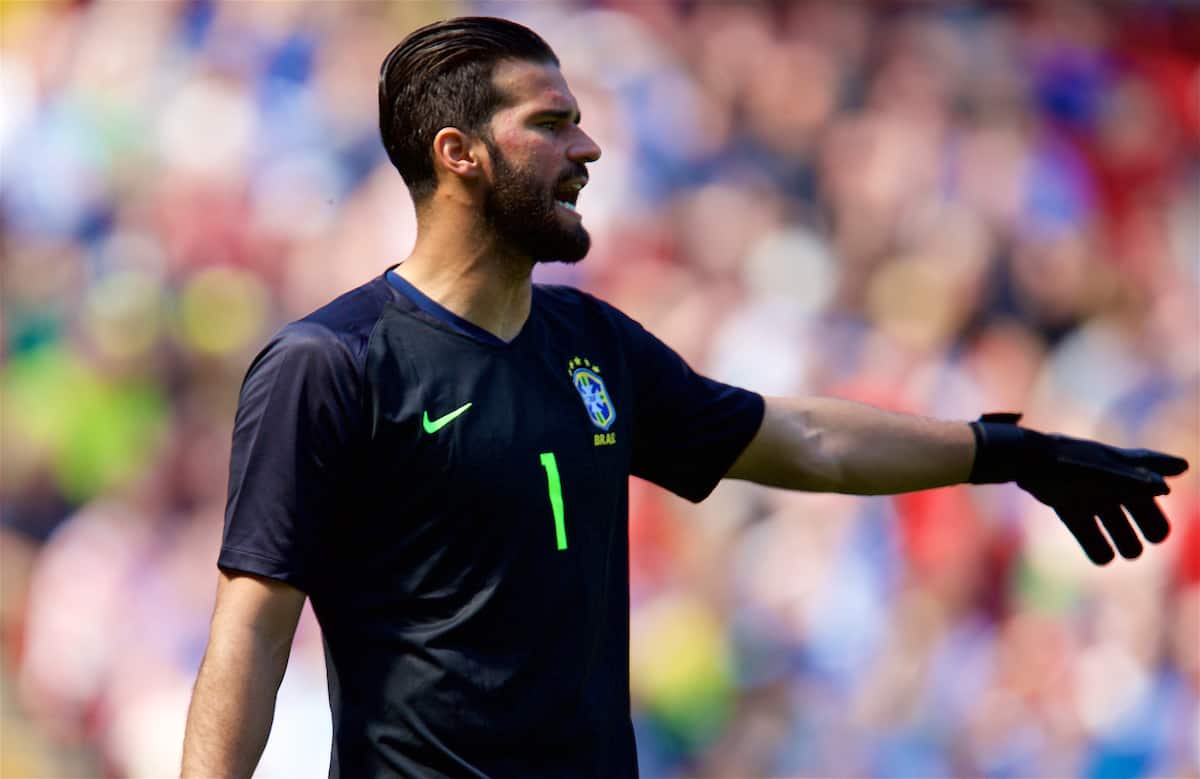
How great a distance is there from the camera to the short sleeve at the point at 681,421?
2.61m

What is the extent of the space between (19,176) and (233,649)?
2.78 m

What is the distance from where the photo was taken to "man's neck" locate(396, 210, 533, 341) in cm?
235

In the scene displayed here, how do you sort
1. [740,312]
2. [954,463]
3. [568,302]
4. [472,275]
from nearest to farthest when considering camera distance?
[472,275] → [568,302] → [954,463] → [740,312]

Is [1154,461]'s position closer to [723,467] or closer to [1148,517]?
[1148,517]

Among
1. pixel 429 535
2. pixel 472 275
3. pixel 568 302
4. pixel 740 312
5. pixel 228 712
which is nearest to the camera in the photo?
pixel 228 712

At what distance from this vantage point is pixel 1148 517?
111 inches

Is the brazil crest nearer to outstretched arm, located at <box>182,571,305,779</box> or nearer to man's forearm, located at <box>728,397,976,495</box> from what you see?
man's forearm, located at <box>728,397,976,495</box>

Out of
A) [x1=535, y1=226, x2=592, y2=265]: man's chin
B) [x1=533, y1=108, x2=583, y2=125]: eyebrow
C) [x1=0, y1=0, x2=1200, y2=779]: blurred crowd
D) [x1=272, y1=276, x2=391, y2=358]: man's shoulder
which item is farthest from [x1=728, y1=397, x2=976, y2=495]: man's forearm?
[x1=0, y1=0, x2=1200, y2=779]: blurred crowd

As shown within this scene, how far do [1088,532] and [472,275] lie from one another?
119 cm

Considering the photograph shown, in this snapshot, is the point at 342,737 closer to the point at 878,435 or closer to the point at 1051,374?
the point at 878,435

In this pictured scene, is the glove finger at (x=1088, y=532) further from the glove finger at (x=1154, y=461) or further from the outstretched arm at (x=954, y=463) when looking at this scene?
the glove finger at (x=1154, y=461)

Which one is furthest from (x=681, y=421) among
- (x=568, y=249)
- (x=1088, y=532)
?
(x=1088, y=532)

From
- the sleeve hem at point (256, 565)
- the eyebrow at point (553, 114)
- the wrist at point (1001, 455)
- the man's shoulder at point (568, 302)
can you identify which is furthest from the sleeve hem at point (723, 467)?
the sleeve hem at point (256, 565)

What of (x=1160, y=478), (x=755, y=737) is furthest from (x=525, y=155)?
(x=755, y=737)
